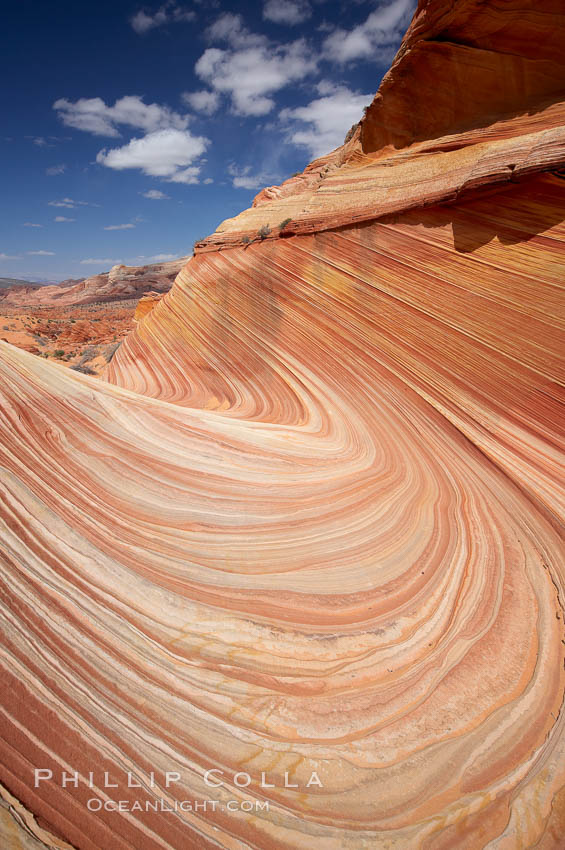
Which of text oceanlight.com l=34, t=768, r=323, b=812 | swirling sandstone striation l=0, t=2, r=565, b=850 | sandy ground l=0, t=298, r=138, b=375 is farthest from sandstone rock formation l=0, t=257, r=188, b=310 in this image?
text oceanlight.com l=34, t=768, r=323, b=812

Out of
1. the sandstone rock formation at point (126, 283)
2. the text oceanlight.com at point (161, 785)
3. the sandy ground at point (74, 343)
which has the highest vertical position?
the sandstone rock formation at point (126, 283)

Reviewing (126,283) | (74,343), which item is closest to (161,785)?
(74,343)

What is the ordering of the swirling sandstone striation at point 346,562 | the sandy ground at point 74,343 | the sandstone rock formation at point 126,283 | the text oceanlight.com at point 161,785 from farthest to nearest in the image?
the sandstone rock formation at point 126,283, the sandy ground at point 74,343, the swirling sandstone striation at point 346,562, the text oceanlight.com at point 161,785

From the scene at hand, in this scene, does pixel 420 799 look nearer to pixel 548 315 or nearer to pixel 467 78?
pixel 548 315

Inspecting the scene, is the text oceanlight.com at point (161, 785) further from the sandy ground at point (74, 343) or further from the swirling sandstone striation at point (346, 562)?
the sandy ground at point (74, 343)

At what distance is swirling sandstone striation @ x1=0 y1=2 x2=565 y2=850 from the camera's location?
186 centimetres

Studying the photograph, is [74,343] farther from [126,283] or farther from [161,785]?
[126,283]

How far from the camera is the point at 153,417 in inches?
173

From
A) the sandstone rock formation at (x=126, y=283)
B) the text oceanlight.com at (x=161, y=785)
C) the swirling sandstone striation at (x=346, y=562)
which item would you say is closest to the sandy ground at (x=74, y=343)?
the swirling sandstone striation at (x=346, y=562)

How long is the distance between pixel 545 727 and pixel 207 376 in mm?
8033

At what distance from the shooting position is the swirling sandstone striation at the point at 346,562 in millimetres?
1861

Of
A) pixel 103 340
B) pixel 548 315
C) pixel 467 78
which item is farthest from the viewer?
pixel 103 340

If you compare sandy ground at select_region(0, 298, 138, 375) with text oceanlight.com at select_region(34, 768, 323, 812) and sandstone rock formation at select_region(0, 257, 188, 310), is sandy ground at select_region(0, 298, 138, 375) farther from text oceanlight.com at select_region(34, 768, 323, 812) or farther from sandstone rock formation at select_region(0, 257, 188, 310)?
sandstone rock formation at select_region(0, 257, 188, 310)

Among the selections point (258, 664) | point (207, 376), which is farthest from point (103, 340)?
point (258, 664)
